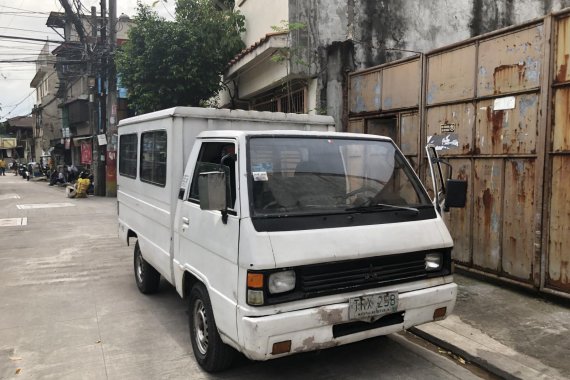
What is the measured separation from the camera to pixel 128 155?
6.32 m

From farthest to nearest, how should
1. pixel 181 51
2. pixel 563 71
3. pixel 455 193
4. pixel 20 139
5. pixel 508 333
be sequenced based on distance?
pixel 20 139, pixel 181 51, pixel 563 71, pixel 508 333, pixel 455 193

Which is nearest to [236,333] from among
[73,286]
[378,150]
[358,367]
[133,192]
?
[358,367]

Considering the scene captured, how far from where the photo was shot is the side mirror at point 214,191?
3373 mm

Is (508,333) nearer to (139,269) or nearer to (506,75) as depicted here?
(506,75)

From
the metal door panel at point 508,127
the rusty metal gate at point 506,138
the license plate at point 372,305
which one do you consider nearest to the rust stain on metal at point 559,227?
the rusty metal gate at point 506,138

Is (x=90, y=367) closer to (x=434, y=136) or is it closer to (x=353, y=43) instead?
(x=434, y=136)

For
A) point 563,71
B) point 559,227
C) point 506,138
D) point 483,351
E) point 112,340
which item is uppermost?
point 563,71

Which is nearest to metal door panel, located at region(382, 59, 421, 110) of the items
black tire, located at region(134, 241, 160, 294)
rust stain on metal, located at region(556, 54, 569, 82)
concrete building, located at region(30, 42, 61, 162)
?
rust stain on metal, located at region(556, 54, 569, 82)

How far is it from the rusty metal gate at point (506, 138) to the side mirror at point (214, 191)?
Answer: 389cm

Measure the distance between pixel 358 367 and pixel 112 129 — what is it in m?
17.4

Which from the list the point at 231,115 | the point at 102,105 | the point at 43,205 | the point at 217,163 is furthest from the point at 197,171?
A: the point at 102,105

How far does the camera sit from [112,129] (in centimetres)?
1911

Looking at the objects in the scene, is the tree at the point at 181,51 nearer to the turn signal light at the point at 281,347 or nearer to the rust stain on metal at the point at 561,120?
the rust stain on metal at the point at 561,120

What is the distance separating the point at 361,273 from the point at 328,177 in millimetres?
836
